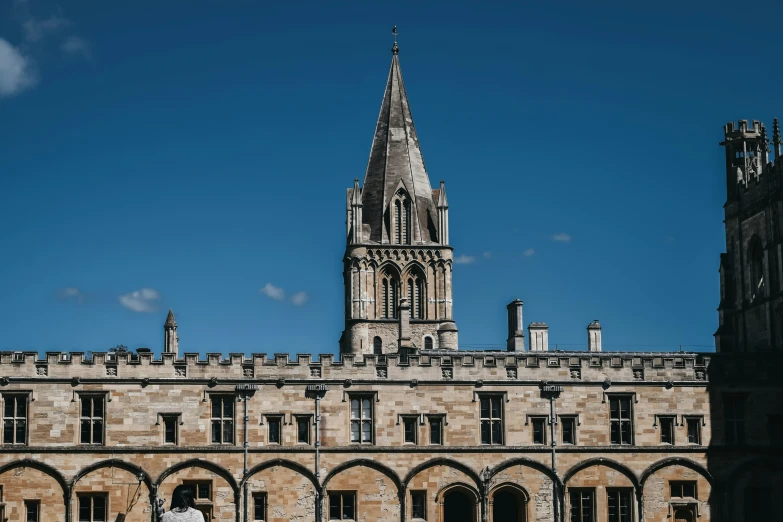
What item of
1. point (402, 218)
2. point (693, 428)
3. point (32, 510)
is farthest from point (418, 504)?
point (402, 218)

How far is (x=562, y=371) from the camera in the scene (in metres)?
56.1

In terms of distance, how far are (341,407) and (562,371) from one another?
10479mm

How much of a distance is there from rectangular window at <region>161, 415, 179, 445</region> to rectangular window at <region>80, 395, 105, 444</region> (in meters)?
2.71

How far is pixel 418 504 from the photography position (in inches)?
2138

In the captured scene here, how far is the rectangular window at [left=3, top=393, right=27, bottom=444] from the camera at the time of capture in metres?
52.0

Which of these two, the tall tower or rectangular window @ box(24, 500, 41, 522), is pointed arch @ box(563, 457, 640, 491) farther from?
the tall tower

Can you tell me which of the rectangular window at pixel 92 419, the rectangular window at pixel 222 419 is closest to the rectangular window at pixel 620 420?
the rectangular window at pixel 222 419

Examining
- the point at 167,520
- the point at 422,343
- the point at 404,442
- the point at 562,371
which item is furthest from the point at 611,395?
the point at 167,520

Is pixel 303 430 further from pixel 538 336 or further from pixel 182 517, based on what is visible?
pixel 182 517

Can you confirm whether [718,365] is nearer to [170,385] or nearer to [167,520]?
[170,385]

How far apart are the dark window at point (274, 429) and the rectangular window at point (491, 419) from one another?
930 centimetres

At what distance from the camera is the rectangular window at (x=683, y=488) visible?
55.7 meters

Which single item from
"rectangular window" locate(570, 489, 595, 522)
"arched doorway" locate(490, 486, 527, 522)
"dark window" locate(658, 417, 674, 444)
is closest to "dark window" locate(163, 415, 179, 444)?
"arched doorway" locate(490, 486, 527, 522)

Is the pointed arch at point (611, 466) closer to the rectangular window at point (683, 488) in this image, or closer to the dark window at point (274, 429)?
the rectangular window at point (683, 488)
